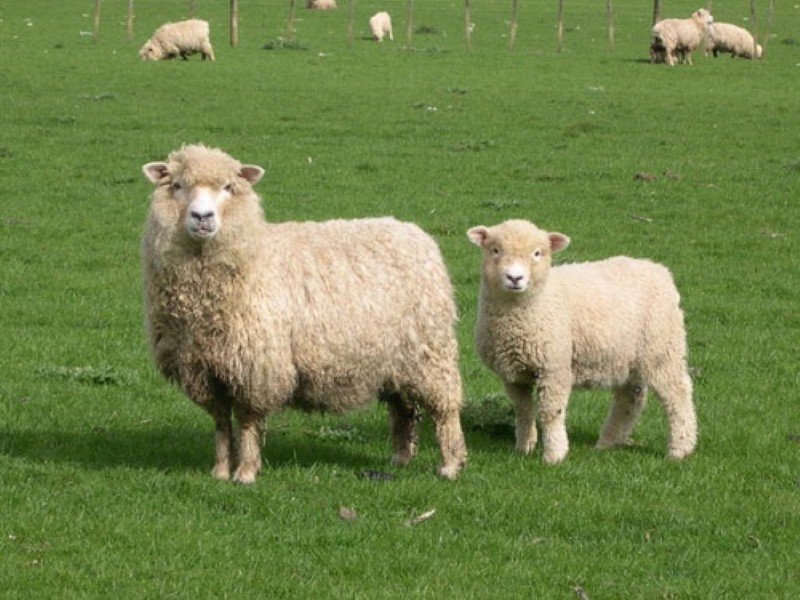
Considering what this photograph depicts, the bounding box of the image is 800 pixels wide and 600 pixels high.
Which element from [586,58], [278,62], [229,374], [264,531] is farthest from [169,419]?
[586,58]

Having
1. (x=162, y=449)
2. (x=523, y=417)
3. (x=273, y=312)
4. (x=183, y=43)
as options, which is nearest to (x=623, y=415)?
(x=523, y=417)

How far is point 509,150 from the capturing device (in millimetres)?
26516

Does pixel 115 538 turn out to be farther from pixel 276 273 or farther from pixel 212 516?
pixel 276 273

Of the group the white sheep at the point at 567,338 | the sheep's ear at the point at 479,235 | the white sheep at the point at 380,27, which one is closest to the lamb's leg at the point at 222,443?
the white sheep at the point at 567,338

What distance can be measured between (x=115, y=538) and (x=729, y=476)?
4203 mm

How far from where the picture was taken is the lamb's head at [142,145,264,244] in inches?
361

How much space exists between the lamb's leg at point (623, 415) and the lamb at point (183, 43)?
32.2m

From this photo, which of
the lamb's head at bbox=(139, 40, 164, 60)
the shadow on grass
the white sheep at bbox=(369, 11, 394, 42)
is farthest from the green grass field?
the white sheep at bbox=(369, 11, 394, 42)

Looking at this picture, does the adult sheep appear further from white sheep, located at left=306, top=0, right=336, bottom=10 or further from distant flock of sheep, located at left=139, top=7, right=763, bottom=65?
white sheep, located at left=306, top=0, right=336, bottom=10

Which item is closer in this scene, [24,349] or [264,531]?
[264,531]

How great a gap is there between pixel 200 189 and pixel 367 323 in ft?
4.61

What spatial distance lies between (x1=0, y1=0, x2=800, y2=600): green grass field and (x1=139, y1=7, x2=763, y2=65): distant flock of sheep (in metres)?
1.74

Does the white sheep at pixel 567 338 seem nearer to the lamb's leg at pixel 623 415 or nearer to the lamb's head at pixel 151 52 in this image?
the lamb's leg at pixel 623 415

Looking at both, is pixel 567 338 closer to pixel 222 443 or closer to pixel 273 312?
pixel 273 312
